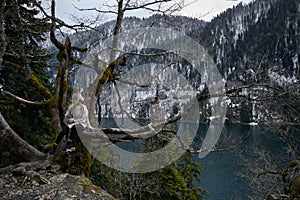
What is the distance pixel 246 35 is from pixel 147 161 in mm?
127920

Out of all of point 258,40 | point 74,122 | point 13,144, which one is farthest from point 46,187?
point 258,40

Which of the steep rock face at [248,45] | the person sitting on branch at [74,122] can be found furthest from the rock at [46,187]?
the steep rock face at [248,45]

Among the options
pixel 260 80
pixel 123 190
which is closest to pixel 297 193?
pixel 260 80

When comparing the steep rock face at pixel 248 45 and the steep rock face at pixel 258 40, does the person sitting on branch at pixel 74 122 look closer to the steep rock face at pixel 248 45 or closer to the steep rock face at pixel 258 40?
the steep rock face at pixel 248 45

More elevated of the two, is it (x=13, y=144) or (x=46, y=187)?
(x=13, y=144)

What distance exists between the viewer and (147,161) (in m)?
13.3

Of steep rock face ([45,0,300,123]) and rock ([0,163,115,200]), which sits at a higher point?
steep rock face ([45,0,300,123])

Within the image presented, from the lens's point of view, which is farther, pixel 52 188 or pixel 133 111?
pixel 133 111

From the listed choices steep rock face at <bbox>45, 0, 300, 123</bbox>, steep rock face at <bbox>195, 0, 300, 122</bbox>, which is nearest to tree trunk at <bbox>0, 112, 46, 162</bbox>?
steep rock face at <bbox>45, 0, 300, 123</bbox>

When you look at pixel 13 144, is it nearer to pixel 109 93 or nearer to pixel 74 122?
pixel 74 122

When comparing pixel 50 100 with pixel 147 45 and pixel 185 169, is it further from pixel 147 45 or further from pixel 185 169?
pixel 185 169

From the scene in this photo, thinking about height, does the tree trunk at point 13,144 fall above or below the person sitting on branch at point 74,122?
below

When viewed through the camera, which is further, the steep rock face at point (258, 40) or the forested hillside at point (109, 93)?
the steep rock face at point (258, 40)

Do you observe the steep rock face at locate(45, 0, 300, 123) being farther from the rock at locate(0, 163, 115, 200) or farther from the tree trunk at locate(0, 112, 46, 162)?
the rock at locate(0, 163, 115, 200)
